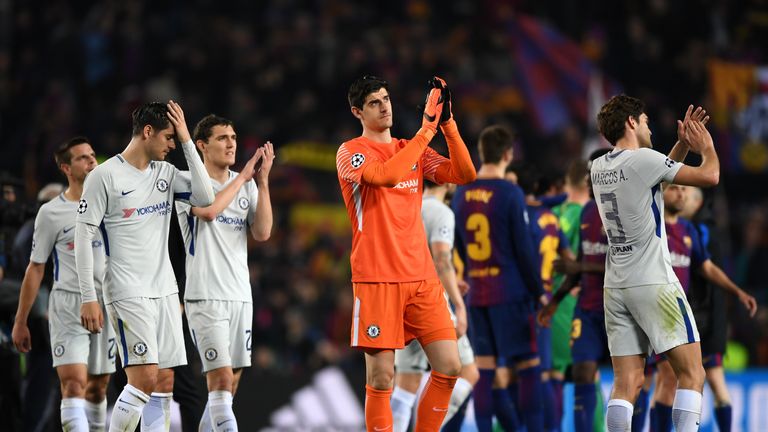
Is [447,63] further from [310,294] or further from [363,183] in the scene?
[363,183]

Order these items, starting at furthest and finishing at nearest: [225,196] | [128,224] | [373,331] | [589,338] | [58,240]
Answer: [589,338] → [58,240] → [225,196] → [128,224] → [373,331]

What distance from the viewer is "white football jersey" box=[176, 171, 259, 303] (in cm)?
802

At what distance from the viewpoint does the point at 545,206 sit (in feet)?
34.9

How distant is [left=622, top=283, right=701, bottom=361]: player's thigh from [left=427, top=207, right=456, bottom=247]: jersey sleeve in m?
2.11

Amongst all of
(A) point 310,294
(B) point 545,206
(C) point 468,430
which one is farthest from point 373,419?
(A) point 310,294

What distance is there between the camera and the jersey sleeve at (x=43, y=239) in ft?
27.4

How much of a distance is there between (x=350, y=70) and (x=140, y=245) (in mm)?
11871

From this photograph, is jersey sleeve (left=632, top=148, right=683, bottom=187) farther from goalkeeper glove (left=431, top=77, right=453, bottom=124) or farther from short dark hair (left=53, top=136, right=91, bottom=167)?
short dark hair (left=53, top=136, right=91, bottom=167)

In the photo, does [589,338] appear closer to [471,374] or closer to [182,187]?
[471,374]

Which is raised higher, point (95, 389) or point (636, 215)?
point (636, 215)

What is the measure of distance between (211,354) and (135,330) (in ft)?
2.07

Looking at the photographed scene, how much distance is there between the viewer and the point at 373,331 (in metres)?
7.21

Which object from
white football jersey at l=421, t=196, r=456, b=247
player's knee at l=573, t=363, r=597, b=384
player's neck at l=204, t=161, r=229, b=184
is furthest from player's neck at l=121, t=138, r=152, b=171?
player's knee at l=573, t=363, r=597, b=384

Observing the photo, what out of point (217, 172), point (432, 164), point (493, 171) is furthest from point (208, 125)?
point (493, 171)
